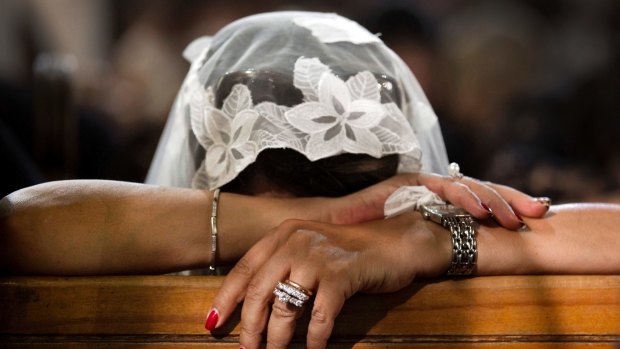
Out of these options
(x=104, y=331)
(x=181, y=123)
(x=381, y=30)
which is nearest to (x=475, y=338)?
(x=104, y=331)

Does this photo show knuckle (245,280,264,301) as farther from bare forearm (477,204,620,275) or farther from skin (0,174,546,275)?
bare forearm (477,204,620,275)

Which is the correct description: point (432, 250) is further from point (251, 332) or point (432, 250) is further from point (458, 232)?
point (251, 332)

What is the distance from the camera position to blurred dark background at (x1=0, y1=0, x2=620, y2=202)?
8.66 ft

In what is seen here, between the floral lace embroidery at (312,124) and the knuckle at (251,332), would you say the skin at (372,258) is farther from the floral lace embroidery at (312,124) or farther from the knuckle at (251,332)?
the floral lace embroidery at (312,124)

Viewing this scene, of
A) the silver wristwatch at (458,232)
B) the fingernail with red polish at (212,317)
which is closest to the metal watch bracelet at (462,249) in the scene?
the silver wristwatch at (458,232)

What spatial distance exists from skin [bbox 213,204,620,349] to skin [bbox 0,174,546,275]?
4cm

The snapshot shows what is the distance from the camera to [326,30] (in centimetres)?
102

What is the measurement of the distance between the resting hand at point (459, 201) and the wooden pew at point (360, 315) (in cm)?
11

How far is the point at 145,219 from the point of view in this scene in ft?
2.69

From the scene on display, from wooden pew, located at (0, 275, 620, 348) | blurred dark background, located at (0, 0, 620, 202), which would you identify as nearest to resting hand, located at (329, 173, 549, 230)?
wooden pew, located at (0, 275, 620, 348)

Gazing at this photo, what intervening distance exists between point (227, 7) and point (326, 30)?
99.6 inches

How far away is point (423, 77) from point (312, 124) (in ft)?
6.52

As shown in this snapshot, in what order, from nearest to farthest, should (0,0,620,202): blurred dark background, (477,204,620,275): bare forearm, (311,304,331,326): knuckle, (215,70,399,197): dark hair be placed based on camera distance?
(311,304,331,326): knuckle
(477,204,620,275): bare forearm
(215,70,399,197): dark hair
(0,0,620,202): blurred dark background

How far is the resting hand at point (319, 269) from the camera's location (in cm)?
72
